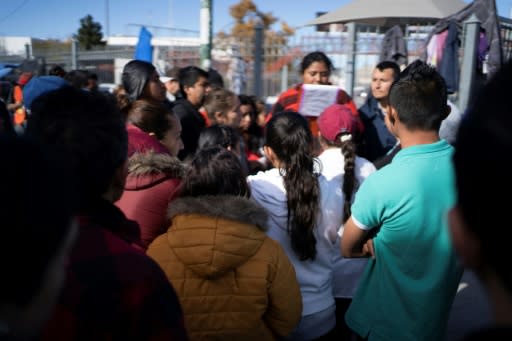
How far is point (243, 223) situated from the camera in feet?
5.96

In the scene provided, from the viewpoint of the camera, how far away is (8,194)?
2.34ft

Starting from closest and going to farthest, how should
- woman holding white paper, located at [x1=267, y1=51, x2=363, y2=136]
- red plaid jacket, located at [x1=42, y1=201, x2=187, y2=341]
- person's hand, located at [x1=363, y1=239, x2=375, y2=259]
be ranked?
red plaid jacket, located at [x1=42, y1=201, x2=187, y2=341] < person's hand, located at [x1=363, y1=239, x2=375, y2=259] < woman holding white paper, located at [x1=267, y1=51, x2=363, y2=136]

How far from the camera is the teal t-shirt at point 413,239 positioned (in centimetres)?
191

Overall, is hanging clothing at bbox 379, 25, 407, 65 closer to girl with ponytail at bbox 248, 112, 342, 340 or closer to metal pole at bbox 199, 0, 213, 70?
metal pole at bbox 199, 0, 213, 70

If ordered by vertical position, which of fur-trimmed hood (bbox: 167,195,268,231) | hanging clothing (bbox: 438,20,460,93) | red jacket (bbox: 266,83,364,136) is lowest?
fur-trimmed hood (bbox: 167,195,268,231)

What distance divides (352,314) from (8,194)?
184cm

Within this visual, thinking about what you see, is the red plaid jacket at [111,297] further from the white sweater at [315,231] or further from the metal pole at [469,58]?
the metal pole at [469,58]

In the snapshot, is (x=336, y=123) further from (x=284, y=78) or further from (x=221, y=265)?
(x=284, y=78)

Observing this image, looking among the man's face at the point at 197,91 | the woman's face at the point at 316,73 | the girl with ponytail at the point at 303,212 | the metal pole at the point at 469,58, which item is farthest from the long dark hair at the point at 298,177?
the metal pole at the point at 469,58

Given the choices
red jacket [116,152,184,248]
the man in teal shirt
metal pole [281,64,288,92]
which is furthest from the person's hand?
metal pole [281,64,288,92]

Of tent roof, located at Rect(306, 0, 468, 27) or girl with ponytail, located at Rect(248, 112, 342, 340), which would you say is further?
tent roof, located at Rect(306, 0, 468, 27)

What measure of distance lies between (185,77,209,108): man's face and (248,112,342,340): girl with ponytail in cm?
233

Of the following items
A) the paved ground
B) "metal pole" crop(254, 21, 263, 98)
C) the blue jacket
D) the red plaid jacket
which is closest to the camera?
the red plaid jacket

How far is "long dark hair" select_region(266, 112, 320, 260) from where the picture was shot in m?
2.30
